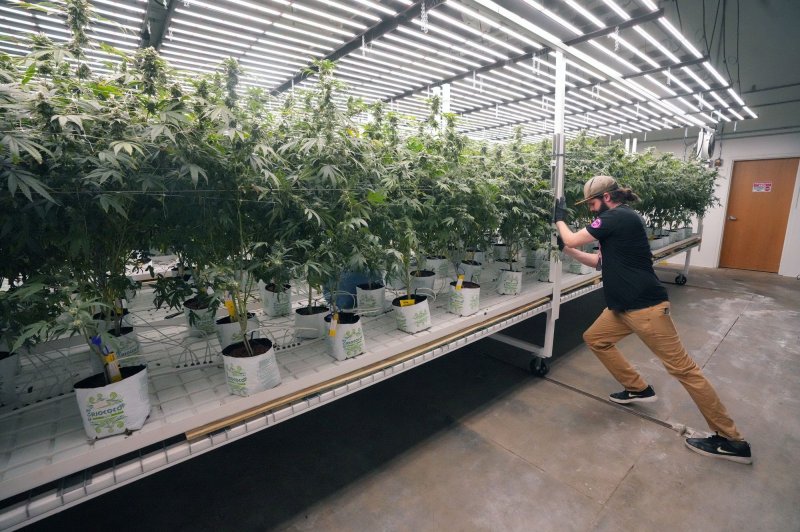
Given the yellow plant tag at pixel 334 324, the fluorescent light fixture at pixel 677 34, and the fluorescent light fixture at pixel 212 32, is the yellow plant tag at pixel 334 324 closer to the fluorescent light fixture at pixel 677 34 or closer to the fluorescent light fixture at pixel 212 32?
the fluorescent light fixture at pixel 212 32

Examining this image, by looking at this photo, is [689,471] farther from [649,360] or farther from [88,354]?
[88,354]

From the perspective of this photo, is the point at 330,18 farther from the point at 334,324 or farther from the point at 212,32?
the point at 334,324

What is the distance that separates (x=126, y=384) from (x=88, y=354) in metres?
0.87

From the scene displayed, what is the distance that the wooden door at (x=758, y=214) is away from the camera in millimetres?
6402

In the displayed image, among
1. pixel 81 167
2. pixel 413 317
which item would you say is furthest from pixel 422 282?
pixel 81 167

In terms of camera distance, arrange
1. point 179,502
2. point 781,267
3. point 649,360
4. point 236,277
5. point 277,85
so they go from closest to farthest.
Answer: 1. point 236,277
2. point 179,502
3. point 649,360
4. point 277,85
5. point 781,267

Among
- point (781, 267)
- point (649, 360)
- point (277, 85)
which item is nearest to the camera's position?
point (649, 360)

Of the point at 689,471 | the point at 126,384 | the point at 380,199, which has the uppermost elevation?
the point at 380,199

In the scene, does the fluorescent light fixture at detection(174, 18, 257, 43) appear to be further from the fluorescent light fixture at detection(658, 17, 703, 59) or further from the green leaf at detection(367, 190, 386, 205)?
the fluorescent light fixture at detection(658, 17, 703, 59)

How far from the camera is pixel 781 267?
644 centimetres

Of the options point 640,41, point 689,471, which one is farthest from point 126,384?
point 640,41

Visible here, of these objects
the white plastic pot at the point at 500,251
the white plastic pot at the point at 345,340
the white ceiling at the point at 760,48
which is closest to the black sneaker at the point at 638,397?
the white plastic pot at the point at 500,251

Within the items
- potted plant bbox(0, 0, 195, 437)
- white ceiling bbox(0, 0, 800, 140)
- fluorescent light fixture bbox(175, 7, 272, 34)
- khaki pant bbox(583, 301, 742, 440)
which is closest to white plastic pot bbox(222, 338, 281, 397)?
potted plant bbox(0, 0, 195, 437)

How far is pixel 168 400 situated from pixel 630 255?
240cm
